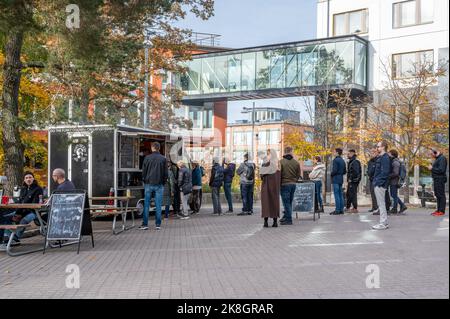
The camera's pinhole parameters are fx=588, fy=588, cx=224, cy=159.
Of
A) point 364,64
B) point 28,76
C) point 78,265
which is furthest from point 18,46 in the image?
point 364,64

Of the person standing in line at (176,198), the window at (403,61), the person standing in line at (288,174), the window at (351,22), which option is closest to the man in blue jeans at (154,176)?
the person standing in line at (288,174)

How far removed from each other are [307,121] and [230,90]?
1215 centimetres

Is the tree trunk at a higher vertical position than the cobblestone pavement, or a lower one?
higher

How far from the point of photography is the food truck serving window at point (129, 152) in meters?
17.0

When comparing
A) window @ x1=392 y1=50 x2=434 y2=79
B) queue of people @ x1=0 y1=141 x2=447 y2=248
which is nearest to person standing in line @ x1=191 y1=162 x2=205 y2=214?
queue of people @ x1=0 y1=141 x2=447 y2=248

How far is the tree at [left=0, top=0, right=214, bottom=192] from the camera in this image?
445 inches

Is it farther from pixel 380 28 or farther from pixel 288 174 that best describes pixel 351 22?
pixel 288 174

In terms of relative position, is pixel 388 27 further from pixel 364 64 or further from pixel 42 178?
pixel 42 178

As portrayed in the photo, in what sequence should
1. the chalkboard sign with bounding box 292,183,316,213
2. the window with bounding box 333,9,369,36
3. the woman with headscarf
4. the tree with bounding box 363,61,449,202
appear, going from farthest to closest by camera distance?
1. the window with bounding box 333,9,369,36
2. the tree with bounding box 363,61,449,202
3. the chalkboard sign with bounding box 292,183,316,213
4. the woman with headscarf

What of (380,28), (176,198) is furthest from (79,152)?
(380,28)

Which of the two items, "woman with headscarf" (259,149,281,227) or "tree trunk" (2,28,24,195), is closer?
"woman with headscarf" (259,149,281,227)

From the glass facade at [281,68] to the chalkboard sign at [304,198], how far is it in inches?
729

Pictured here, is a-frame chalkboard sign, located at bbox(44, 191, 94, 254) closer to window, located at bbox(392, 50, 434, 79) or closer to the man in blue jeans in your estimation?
the man in blue jeans

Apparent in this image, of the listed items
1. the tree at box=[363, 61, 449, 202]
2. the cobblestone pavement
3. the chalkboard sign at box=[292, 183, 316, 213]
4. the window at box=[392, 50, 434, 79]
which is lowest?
the cobblestone pavement
